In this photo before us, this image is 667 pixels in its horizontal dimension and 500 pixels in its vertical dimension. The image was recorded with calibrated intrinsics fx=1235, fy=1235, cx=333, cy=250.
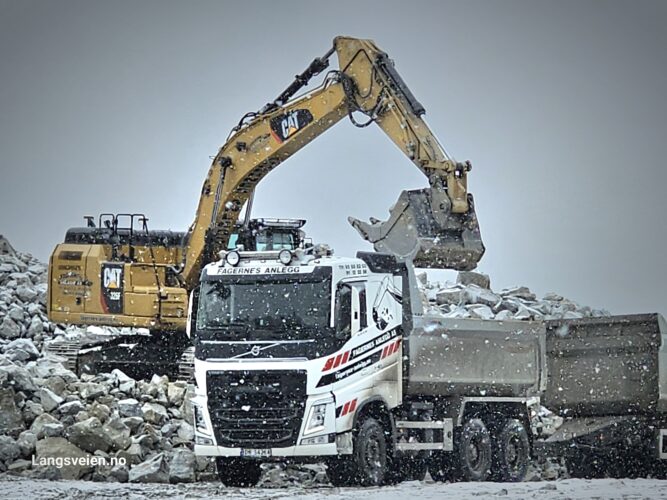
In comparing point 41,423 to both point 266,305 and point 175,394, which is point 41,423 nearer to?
point 175,394

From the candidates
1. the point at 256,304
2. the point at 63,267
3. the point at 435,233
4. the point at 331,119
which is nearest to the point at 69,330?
the point at 63,267

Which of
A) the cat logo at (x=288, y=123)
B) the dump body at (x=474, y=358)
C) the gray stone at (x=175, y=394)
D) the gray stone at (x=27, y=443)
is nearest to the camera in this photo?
the gray stone at (x=27, y=443)

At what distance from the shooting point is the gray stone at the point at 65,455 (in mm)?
15719

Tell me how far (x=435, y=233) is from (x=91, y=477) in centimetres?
627

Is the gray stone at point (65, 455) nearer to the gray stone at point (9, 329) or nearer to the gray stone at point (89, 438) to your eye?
the gray stone at point (89, 438)

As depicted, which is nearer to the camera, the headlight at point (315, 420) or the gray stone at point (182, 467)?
the headlight at point (315, 420)

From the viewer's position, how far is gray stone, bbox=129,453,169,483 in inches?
615

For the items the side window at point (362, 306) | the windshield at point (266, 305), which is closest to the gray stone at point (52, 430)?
the windshield at point (266, 305)

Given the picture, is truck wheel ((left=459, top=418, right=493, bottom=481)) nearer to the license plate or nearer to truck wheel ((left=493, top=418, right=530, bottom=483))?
truck wheel ((left=493, top=418, right=530, bottom=483))

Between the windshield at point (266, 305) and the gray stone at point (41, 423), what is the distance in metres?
3.03

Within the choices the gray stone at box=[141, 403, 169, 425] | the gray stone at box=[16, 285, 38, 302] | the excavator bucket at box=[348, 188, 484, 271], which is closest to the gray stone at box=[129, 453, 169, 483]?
the gray stone at box=[141, 403, 169, 425]

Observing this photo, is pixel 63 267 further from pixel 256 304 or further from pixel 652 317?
pixel 652 317

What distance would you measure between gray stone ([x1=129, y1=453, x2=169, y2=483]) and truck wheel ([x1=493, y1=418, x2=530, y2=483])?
187 inches

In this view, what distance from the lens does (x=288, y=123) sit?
21.5 m
